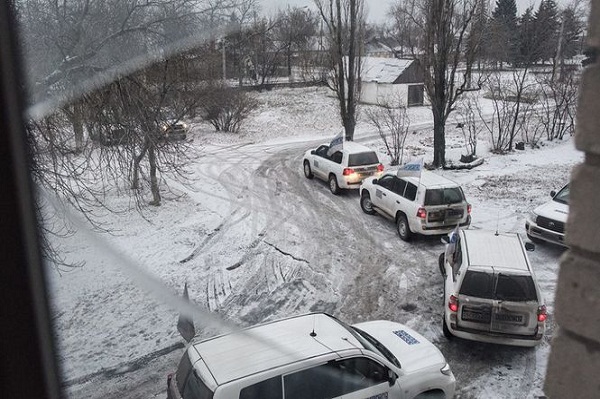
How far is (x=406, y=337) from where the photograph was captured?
4.11 metres

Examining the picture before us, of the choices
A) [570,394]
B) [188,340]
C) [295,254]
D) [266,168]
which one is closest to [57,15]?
[188,340]


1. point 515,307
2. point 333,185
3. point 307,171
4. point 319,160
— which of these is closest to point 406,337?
point 515,307

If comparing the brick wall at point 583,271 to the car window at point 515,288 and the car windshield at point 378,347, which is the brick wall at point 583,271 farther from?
the car window at point 515,288

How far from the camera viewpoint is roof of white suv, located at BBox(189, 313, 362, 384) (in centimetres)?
314

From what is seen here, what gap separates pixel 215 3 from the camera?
5.35 m

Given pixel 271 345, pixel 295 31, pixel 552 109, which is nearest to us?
pixel 271 345

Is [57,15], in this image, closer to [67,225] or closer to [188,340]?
[67,225]

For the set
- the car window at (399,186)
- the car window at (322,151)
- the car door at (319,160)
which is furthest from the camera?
the car window at (322,151)

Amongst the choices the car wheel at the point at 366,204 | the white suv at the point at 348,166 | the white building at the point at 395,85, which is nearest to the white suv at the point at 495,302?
the car wheel at the point at 366,204

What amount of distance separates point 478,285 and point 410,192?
279 centimetres

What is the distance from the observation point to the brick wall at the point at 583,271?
68cm

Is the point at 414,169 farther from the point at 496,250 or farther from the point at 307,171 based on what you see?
the point at 307,171

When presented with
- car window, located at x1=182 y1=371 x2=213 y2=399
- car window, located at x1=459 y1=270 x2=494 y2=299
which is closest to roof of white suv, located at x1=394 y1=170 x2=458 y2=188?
car window, located at x1=459 y1=270 x2=494 y2=299

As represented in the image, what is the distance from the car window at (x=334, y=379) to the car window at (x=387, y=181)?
14.5 feet
